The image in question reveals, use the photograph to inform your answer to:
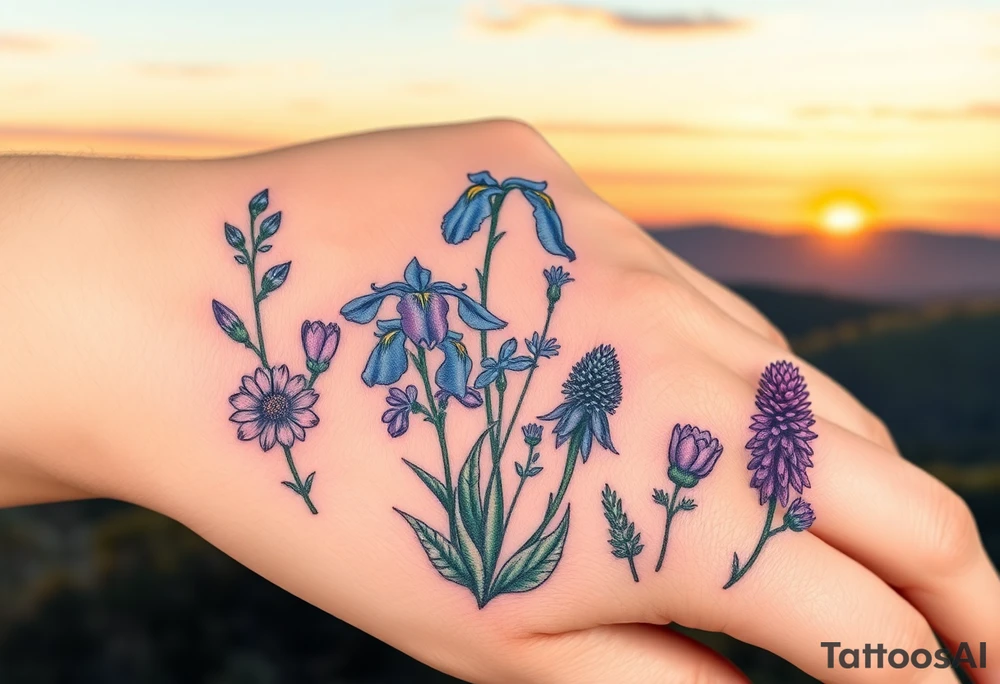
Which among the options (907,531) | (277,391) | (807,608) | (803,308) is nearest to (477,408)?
(277,391)

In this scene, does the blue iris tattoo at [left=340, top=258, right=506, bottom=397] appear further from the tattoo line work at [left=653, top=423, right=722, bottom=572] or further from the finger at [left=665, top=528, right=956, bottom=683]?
the finger at [left=665, top=528, right=956, bottom=683]

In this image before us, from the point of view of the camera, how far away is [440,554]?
1.95 m

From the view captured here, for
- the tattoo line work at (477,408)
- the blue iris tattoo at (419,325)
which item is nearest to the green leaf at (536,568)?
the tattoo line work at (477,408)

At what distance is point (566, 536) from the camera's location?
6.40 feet

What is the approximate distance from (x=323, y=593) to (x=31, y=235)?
993mm

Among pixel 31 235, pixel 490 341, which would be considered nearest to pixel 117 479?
pixel 31 235

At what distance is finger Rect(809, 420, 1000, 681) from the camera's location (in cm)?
206

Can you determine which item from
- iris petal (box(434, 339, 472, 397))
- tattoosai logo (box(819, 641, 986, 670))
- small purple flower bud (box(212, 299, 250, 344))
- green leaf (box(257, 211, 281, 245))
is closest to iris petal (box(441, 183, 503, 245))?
iris petal (box(434, 339, 472, 397))

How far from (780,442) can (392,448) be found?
816 millimetres

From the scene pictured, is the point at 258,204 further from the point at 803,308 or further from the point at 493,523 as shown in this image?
the point at 803,308

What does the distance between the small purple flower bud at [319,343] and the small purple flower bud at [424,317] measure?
0.47ft

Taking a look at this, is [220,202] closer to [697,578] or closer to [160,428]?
[160,428]

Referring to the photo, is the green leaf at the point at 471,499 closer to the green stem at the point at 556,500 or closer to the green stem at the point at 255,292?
the green stem at the point at 556,500

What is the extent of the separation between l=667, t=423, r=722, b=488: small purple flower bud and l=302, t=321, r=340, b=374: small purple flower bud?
727 millimetres
